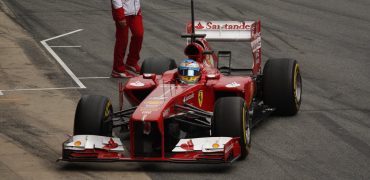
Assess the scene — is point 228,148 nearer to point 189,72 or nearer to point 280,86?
point 189,72

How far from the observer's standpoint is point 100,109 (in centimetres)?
1483

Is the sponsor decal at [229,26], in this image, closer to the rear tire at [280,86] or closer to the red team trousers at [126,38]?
the rear tire at [280,86]

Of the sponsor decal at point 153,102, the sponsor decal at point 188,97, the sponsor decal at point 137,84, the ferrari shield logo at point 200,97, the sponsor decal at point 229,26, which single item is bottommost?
the ferrari shield logo at point 200,97

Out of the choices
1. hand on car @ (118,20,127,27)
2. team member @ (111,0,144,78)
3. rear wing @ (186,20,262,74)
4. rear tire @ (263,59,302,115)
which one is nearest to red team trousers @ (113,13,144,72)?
team member @ (111,0,144,78)

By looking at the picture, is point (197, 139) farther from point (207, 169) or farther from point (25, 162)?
Answer: point (25, 162)

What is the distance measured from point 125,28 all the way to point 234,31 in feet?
14.0

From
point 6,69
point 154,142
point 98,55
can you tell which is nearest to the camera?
point 154,142

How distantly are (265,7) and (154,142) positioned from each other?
18441mm

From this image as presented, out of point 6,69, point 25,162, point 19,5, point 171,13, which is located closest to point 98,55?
point 6,69

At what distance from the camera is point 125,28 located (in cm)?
2219

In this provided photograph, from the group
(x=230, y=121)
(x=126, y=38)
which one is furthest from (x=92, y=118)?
(x=126, y=38)

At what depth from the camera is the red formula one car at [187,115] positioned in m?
14.0

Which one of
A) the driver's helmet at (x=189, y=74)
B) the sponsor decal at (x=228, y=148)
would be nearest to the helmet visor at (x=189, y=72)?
the driver's helmet at (x=189, y=74)

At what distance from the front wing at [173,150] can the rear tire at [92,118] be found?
11.2 inches
